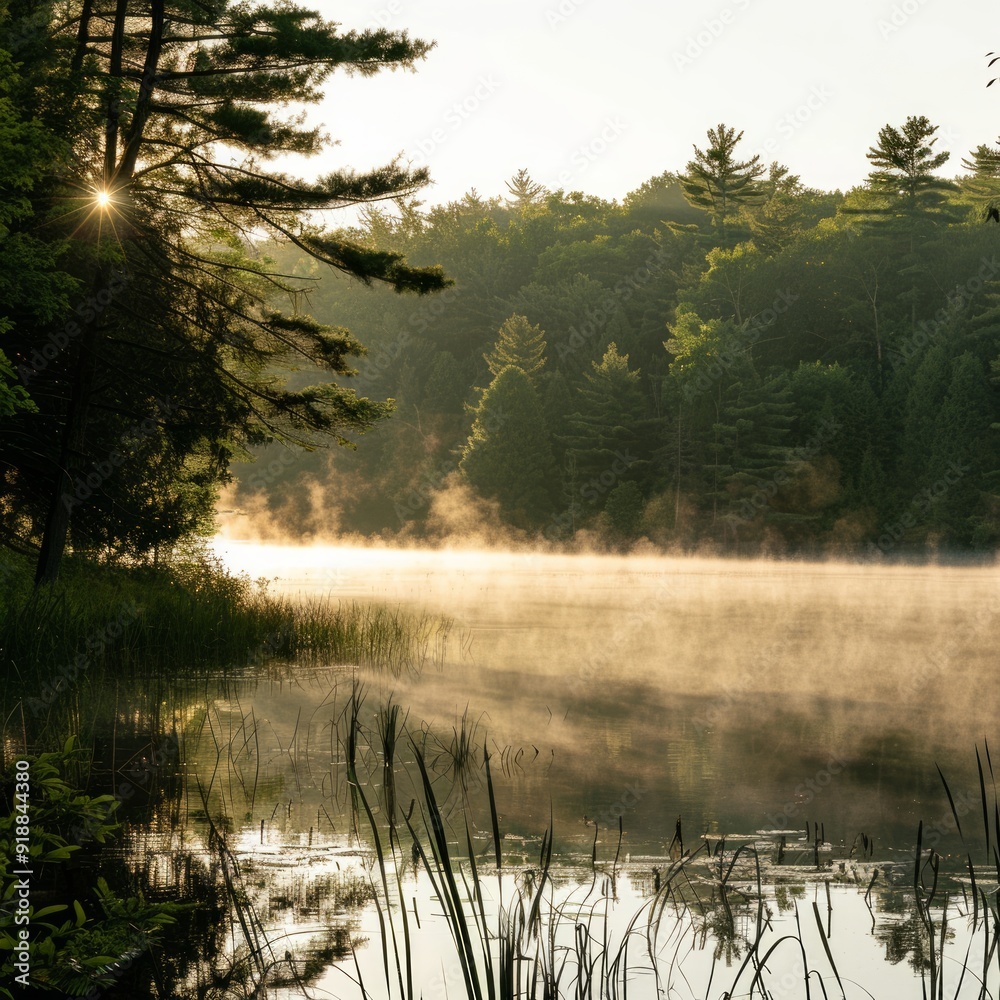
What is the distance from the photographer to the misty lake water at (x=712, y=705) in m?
7.32

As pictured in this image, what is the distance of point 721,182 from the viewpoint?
60.6m

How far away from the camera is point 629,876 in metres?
5.68

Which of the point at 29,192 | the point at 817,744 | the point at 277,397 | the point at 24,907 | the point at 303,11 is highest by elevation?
the point at 303,11

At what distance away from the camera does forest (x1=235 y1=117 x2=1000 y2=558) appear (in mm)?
50219

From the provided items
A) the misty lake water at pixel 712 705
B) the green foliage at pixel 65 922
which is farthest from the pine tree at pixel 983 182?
the green foliage at pixel 65 922

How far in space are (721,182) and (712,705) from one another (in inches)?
2092

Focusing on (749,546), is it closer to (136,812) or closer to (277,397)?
(277,397)

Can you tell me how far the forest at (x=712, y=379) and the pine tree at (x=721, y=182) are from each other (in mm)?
148

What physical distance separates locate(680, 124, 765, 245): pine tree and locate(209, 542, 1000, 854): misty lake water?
3786 centimetres

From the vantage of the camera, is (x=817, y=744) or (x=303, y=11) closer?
(x=817, y=744)

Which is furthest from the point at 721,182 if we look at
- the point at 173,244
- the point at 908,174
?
the point at 173,244

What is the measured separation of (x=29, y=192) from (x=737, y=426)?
130ft

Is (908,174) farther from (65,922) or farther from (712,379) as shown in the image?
(65,922)

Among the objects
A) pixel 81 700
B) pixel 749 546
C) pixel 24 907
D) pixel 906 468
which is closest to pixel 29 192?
pixel 81 700
